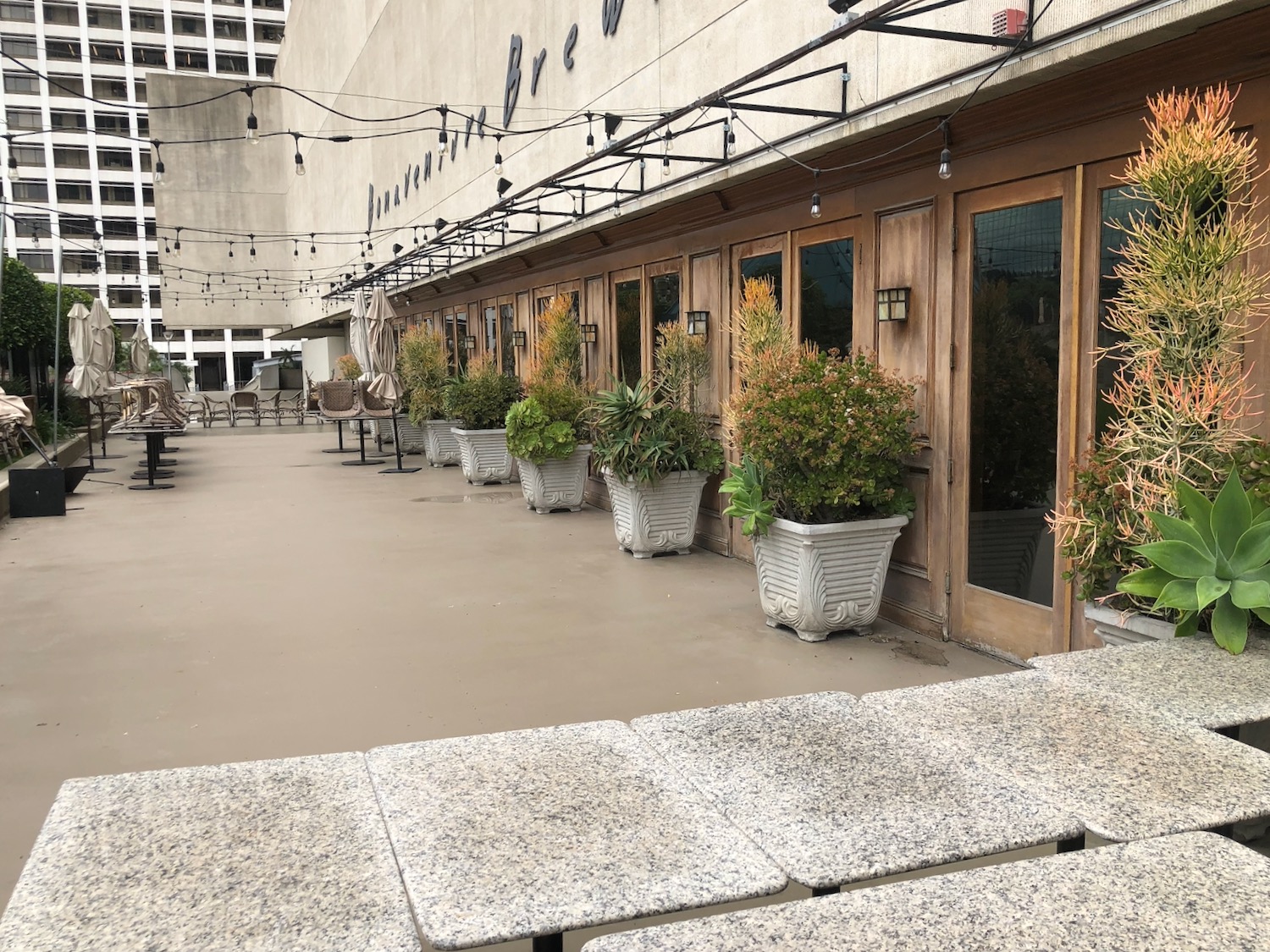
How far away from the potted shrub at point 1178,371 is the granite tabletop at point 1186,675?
6.7 inches

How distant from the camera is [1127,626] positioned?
3404mm

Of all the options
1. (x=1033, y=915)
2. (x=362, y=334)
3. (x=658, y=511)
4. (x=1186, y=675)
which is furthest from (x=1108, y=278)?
(x=362, y=334)

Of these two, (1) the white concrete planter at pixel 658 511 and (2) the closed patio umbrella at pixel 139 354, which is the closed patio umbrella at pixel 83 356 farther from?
(1) the white concrete planter at pixel 658 511

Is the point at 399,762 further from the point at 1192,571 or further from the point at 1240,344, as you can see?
the point at 1240,344

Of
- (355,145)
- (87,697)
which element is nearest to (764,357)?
(87,697)

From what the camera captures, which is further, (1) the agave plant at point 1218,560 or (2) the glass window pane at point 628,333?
(2) the glass window pane at point 628,333

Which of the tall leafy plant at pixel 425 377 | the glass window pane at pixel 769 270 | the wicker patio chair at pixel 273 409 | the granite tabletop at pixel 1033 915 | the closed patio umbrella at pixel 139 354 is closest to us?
the granite tabletop at pixel 1033 915

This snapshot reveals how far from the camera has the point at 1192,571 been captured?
3.09m

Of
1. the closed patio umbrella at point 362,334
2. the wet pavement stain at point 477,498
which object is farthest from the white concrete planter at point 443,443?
the wet pavement stain at point 477,498

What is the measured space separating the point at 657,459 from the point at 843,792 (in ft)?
18.4

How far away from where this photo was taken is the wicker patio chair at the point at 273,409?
2647cm

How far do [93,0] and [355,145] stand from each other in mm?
55071

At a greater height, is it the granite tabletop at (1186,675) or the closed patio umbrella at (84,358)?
the closed patio umbrella at (84,358)

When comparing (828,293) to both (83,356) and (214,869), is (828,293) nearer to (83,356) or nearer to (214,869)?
(214,869)
